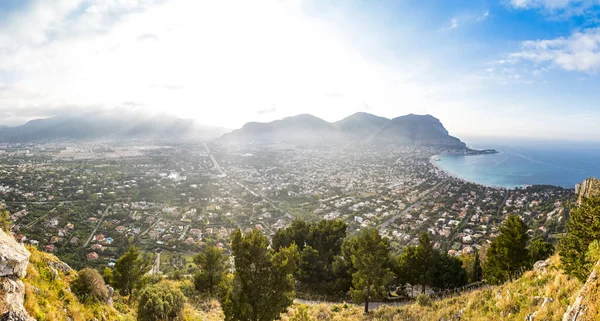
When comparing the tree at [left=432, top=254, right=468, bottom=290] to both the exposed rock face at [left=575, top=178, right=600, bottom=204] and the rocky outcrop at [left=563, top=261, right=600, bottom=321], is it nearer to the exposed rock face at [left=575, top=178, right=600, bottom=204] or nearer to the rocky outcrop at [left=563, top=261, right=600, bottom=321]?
the exposed rock face at [left=575, top=178, right=600, bottom=204]

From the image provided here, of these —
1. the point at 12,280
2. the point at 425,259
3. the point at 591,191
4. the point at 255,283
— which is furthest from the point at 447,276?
the point at 12,280

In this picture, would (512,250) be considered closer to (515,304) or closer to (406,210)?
(515,304)

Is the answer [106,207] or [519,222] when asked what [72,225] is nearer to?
[106,207]

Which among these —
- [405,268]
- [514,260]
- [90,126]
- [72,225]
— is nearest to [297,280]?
[405,268]

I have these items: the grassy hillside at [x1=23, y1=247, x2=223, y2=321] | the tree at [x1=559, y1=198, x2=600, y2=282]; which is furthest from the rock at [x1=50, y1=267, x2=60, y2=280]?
the tree at [x1=559, y1=198, x2=600, y2=282]

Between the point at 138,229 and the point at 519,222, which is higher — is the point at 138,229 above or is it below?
below

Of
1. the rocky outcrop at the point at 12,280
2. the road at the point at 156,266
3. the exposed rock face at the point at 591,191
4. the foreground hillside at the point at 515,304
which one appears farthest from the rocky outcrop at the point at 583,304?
the road at the point at 156,266
